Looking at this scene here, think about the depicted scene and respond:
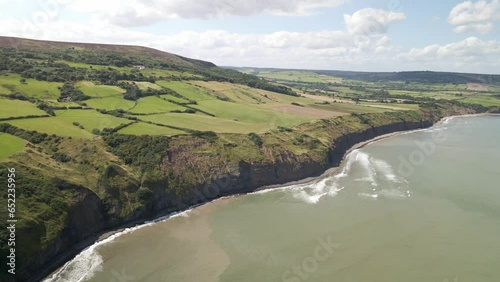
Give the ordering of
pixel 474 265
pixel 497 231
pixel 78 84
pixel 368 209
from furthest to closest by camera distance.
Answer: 1. pixel 78 84
2. pixel 368 209
3. pixel 497 231
4. pixel 474 265

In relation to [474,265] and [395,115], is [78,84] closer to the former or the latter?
[474,265]

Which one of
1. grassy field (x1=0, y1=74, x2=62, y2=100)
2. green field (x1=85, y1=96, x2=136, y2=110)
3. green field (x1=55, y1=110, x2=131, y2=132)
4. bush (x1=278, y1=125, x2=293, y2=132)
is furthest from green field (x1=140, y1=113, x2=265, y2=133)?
grassy field (x1=0, y1=74, x2=62, y2=100)

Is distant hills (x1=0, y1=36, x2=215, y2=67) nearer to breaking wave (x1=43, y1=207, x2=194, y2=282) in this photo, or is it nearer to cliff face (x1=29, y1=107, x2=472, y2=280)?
cliff face (x1=29, y1=107, x2=472, y2=280)

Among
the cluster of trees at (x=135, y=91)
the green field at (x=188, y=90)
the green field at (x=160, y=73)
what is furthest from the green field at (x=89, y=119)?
the green field at (x=160, y=73)

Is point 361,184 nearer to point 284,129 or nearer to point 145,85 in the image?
point 284,129

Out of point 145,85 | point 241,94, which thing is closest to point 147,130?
point 145,85

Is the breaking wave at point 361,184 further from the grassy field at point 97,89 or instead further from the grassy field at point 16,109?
the grassy field at point 97,89

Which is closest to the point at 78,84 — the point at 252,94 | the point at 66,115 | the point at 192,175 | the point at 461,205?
the point at 66,115
